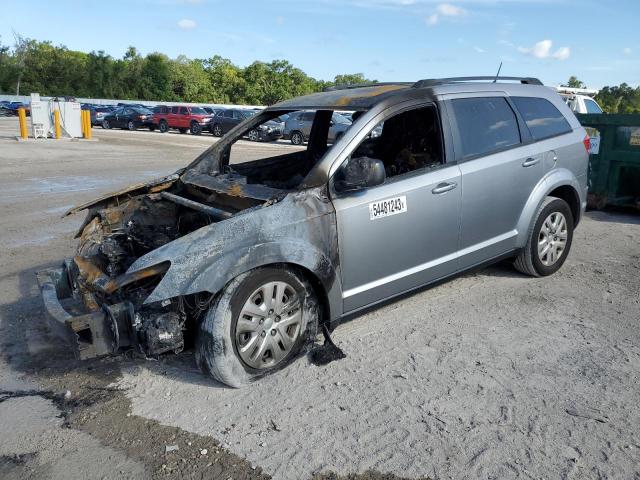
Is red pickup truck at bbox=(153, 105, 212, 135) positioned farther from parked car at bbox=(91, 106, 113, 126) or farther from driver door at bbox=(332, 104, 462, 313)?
driver door at bbox=(332, 104, 462, 313)

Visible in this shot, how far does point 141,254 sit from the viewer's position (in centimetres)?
403

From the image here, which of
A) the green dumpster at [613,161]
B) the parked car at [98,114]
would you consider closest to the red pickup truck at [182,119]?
the parked car at [98,114]

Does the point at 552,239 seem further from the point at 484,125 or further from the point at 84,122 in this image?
the point at 84,122

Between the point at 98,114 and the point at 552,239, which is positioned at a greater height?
the point at 98,114

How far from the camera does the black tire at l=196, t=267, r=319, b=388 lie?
3443mm

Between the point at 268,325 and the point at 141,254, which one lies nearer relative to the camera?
the point at 268,325

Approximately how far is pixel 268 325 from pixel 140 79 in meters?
72.6

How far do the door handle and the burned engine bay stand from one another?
115 cm

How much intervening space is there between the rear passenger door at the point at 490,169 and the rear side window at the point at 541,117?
5.2 inches

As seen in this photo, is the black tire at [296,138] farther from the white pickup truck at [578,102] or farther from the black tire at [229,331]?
the black tire at [229,331]

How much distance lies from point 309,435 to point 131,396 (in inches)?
47.8

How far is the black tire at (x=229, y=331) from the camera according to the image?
3.44 metres

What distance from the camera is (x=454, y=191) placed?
4469 millimetres

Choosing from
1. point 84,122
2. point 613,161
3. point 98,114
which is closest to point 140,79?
point 98,114
